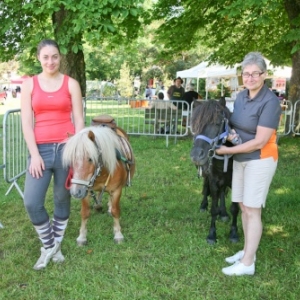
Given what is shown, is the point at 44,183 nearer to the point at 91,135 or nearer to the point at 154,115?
the point at 91,135

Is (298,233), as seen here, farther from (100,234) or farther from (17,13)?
(17,13)

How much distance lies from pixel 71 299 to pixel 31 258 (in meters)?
0.98

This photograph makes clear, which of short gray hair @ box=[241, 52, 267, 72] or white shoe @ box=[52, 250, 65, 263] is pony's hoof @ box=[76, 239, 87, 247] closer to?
white shoe @ box=[52, 250, 65, 263]

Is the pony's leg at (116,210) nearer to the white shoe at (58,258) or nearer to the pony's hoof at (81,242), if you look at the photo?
the pony's hoof at (81,242)

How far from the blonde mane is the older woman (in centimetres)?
115

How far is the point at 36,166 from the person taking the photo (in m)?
3.31

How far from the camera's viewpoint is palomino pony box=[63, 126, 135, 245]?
338 cm

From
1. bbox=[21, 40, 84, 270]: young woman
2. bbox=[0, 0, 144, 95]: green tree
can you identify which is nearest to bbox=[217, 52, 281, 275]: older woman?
bbox=[21, 40, 84, 270]: young woman

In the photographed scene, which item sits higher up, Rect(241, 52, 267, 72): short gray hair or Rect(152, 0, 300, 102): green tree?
Rect(152, 0, 300, 102): green tree

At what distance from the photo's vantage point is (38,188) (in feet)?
11.1

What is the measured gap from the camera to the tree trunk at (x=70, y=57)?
8109mm

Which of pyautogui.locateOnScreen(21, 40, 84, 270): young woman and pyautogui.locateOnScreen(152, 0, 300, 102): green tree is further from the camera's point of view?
pyautogui.locateOnScreen(152, 0, 300, 102): green tree

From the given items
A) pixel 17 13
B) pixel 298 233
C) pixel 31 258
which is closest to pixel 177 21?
pixel 17 13

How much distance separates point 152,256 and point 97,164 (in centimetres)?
125
